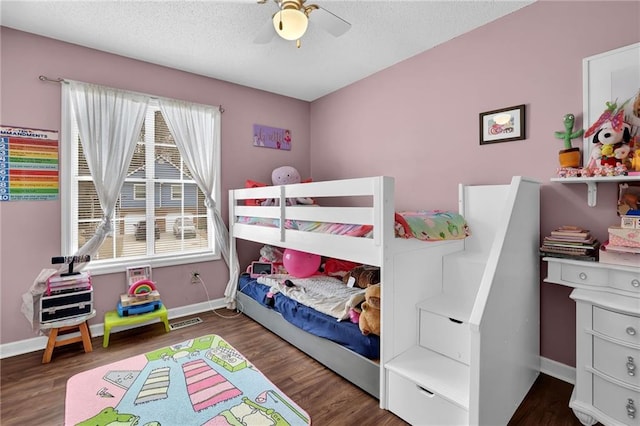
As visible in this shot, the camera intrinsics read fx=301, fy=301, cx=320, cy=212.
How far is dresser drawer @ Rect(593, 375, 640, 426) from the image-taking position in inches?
57.3

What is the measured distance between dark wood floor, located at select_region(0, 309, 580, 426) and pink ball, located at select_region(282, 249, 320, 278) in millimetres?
625

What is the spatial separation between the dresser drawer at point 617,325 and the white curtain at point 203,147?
3.00 metres

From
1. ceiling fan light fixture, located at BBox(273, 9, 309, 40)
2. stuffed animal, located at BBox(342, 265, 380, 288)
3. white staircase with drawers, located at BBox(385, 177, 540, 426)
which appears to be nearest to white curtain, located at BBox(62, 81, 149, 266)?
ceiling fan light fixture, located at BBox(273, 9, 309, 40)

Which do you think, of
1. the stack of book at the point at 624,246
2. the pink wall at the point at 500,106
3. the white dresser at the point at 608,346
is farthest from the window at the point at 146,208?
the stack of book at the point at 624,246

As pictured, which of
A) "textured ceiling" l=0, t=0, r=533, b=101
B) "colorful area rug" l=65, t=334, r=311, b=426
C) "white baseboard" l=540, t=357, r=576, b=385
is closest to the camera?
"colorful area rug" l=65, t=334, r=311, b=426

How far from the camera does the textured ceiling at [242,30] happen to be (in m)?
2.17

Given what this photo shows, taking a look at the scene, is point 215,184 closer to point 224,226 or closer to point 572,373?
point 224,226

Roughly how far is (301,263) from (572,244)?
2.09 meters

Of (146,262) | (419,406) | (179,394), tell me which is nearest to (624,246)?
(419,406)

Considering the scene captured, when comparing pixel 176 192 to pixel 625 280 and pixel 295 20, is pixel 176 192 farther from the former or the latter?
pixel 625 280

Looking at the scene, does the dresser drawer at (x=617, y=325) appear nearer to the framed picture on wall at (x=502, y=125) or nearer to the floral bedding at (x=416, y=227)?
the floral bedding at (x=416, y=227)

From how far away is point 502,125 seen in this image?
91.5 inches

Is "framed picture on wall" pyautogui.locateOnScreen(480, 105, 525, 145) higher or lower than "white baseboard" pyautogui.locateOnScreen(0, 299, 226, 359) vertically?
higher

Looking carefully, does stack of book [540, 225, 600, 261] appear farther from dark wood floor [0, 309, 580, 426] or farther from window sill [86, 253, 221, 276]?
window sill [86, 253, 221, 276]
